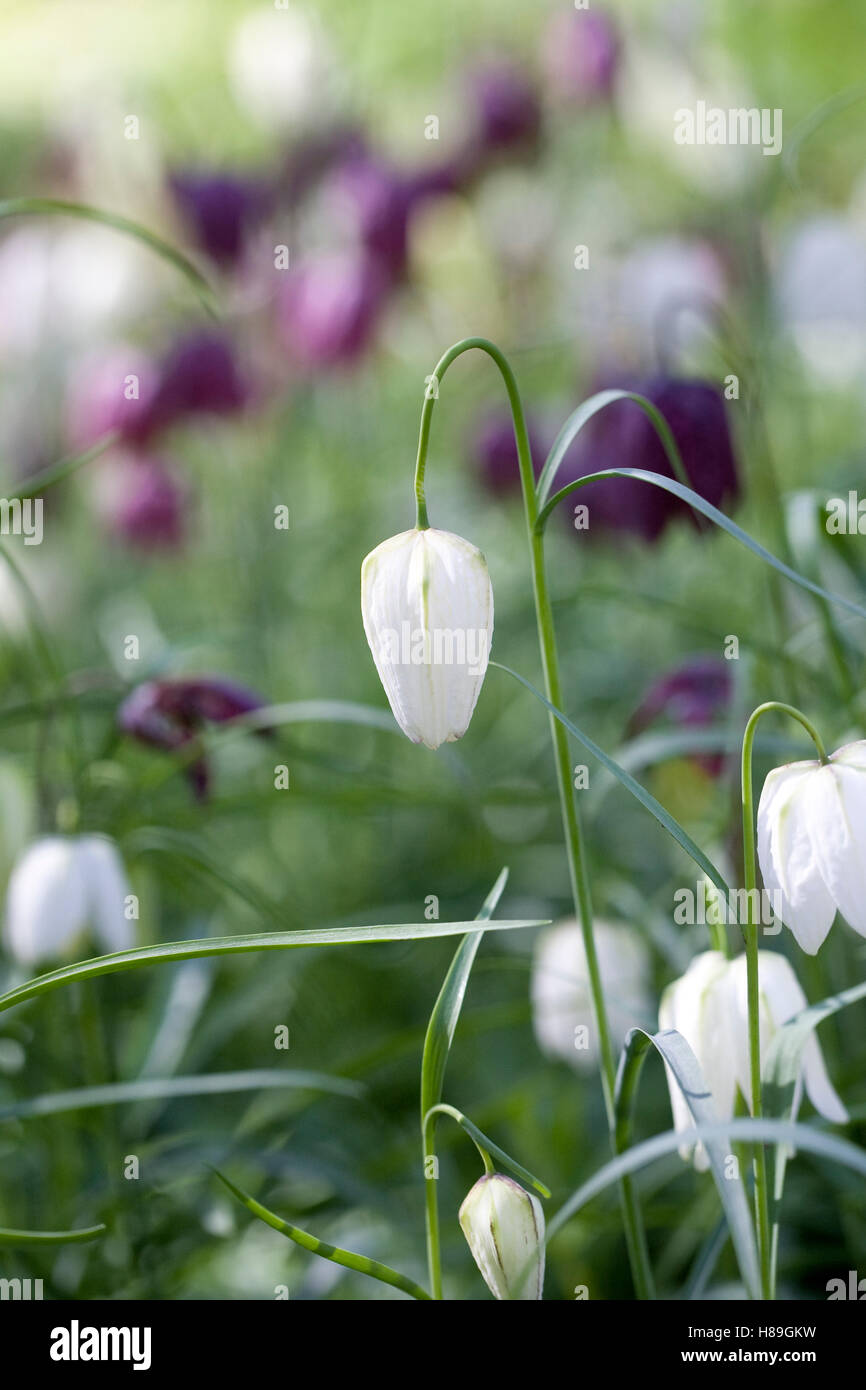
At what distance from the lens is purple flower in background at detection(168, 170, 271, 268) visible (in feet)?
5.61

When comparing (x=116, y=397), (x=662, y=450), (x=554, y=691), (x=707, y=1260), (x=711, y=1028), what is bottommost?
(x=707, y=1260)

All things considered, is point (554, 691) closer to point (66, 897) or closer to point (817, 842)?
point (817, 842)

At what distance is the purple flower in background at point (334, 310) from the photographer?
1700 mm

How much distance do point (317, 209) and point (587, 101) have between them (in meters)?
0.44

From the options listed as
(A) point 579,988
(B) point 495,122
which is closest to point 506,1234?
(A) point 579,988

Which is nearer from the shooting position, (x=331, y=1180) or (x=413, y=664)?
(x=413, y=664)

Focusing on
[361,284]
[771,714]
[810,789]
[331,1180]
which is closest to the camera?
[810,789]

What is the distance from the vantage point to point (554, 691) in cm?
57

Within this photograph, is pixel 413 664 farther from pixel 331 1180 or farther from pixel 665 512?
pixel 665 512

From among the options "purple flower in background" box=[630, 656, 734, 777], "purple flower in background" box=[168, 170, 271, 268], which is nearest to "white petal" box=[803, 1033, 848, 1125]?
"purple flower in background" box=[630, 656, 734, 777]

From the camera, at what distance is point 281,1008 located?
1.33 m

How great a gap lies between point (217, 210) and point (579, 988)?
121 centimetres
